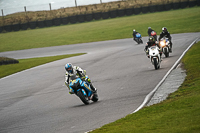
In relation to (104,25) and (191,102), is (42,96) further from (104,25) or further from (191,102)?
(104,25)

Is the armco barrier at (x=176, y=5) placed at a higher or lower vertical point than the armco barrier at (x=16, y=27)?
higher

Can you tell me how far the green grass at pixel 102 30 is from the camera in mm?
43131

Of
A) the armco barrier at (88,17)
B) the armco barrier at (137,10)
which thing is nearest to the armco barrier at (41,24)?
the armco barrier at (88,17)

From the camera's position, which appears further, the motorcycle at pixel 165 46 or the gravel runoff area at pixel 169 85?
the motorcycle at pixel 165 46

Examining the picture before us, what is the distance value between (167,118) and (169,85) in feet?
15.0

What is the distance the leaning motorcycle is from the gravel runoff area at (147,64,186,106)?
1.92 m

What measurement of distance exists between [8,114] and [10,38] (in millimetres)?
41144

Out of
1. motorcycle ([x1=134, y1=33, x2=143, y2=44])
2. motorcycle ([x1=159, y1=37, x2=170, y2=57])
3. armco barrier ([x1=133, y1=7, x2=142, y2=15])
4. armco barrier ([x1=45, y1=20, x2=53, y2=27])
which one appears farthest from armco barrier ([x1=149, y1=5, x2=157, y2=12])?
motorcycle ([x1=159, y1=37, x2=170, y2=57])

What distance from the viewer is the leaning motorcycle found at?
37.4 ft

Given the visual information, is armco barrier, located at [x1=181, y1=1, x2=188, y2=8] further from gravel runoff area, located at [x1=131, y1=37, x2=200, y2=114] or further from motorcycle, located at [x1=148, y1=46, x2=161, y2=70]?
gravel runoff area, located at [x1=131, y1=37, x2=200, y2=114]

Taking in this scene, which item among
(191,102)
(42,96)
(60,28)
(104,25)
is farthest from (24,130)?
(60,28)

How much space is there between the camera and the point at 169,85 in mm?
11875

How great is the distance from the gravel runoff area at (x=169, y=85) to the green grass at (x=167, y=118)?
328 mm

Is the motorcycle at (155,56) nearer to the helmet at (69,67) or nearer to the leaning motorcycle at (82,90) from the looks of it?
the leaning motorcycle at (82,90)
